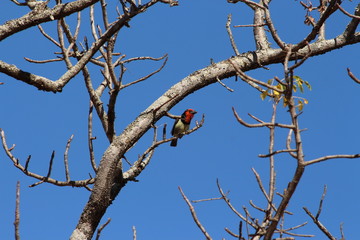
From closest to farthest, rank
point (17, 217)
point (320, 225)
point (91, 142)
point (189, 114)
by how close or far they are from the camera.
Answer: point (17, 217)
point (320, 225)
point (91, 142)
point (189, 114)

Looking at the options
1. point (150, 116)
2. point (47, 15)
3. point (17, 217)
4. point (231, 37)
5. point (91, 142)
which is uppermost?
point (231, 37)

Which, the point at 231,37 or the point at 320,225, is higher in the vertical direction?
the point at 231,37

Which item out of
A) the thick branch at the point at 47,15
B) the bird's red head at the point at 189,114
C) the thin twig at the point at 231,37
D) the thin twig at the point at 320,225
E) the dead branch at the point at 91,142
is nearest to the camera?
the thin twig at the point at 320,225

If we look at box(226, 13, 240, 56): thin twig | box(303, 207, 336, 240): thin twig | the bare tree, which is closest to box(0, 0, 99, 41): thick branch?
the bare tree

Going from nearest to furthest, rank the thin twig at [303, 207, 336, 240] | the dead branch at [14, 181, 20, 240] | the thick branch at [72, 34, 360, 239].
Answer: the dead branch at [14, 181, 20, 240]
the thin twig at [303, 207, 336, 240]
the thick branch at [72, 34, 360, 239]

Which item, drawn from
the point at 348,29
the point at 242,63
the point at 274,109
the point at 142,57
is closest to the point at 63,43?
the point at 142,57

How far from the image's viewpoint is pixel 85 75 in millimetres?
4836

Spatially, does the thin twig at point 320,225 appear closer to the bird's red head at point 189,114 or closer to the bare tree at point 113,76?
the bare tree at point 113,76

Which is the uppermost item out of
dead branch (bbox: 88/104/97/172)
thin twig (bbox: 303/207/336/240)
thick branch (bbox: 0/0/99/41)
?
thick branch (bbox: 0/0/99/41)

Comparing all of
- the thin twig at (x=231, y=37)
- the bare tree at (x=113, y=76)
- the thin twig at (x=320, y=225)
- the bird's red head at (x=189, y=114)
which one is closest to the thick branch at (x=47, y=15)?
the bare tree at (x=113, y=76)

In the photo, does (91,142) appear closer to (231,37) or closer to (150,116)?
(150,116)

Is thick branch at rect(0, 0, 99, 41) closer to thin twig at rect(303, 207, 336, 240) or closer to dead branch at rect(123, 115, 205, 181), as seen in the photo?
dead branch at rect(123, 115, 205, 181)

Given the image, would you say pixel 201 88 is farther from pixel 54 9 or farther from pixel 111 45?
pixel 54 9

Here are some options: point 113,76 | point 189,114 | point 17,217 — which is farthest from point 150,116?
point 189,114
